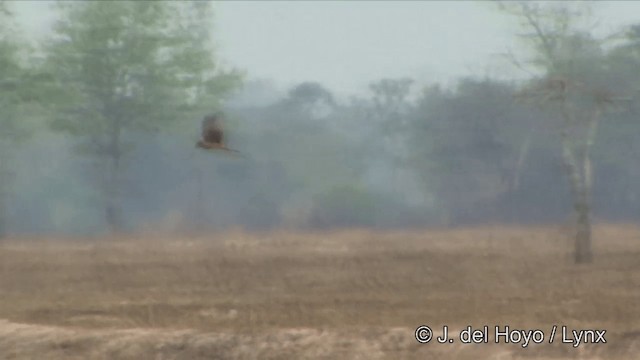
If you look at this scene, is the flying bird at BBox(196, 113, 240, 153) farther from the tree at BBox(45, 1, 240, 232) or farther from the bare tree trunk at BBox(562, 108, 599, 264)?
the tree at BBox(45, 1, 240, 232)

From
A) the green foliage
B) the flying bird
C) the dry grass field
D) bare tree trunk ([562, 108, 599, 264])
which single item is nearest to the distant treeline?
the green foliage

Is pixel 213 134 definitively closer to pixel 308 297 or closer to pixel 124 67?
pixel 308 297

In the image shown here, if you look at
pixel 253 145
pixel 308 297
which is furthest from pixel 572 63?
pixel 308 297

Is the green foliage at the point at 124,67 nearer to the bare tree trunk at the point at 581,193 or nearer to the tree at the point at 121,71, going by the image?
the tree at the point at 121,71

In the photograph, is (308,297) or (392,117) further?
(392,117)

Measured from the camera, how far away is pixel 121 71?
40.0 m

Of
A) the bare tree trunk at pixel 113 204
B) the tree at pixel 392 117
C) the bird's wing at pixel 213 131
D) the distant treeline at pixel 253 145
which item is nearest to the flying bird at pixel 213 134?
the bird's wing at pixel 213 131

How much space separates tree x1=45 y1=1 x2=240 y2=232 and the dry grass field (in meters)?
8.08

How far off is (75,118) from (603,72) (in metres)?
18.3

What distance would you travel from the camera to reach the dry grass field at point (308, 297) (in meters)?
13.1

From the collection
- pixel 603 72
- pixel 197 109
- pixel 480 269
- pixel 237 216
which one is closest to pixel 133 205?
pixel 237 216

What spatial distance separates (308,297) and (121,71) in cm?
2323

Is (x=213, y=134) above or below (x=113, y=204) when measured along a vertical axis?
above

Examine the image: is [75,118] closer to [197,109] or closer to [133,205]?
[197,109]
